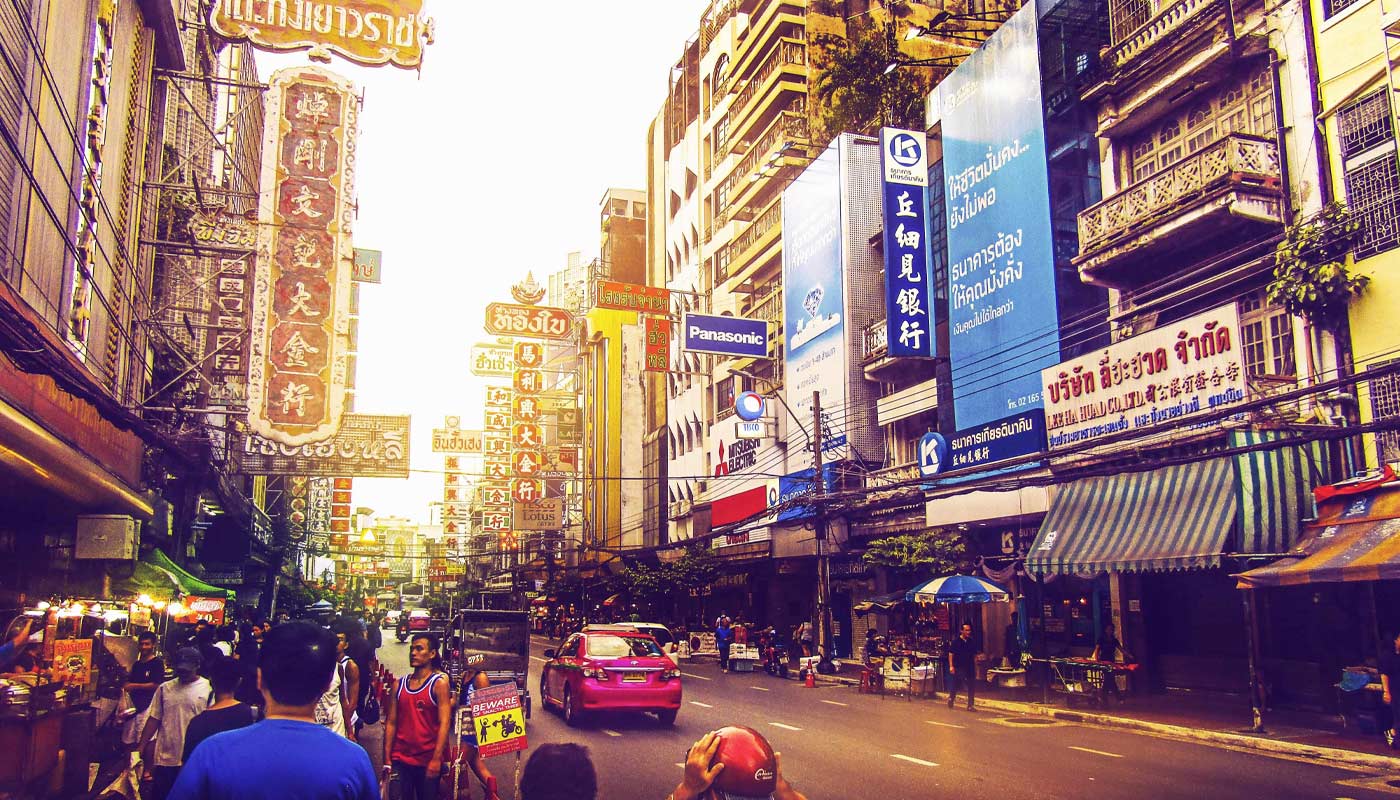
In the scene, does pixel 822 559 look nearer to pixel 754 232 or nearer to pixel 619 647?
pixel 619 647

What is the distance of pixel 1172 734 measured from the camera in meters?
17.0

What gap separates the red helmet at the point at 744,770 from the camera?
395cm

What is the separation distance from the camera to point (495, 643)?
18.2m

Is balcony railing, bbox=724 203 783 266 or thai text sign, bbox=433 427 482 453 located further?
thai text sign, bbox=433 427 482 453

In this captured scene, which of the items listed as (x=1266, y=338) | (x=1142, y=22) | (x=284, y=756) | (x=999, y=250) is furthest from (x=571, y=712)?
(x=1142, y=22)

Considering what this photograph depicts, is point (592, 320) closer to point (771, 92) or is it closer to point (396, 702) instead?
point (771, 92)

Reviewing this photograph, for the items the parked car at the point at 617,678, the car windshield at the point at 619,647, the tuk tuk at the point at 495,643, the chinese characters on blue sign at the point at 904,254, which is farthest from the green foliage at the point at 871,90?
the tuk tuk at the point at 495,643

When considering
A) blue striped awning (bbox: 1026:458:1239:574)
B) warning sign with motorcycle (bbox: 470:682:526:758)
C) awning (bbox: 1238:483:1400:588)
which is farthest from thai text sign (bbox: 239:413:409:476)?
warning sign with motorcycle (bbox: 470:682:526:758)

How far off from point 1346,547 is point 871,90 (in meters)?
27.7

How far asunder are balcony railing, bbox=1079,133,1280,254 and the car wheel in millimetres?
14840

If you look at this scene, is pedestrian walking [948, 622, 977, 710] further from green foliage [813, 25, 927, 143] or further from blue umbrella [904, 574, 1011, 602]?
green foliage [813, 25, 927, 143]

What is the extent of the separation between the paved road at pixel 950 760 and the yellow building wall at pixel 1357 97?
292 inches

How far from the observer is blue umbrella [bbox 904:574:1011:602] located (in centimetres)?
2333

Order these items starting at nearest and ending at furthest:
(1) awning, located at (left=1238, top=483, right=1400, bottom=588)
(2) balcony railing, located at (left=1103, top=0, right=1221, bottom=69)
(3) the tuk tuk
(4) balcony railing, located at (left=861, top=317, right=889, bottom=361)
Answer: (1) awning, located at (left=1238, top=483, right=1400, bottom=588) → (3) the tuk tuk → (2) balcony railing, located at (left=1103, top=0, right=1221, bottom=69) → (4) balcony railing, located at (left=861, top=317, right=889, bottom=361)
